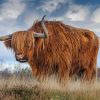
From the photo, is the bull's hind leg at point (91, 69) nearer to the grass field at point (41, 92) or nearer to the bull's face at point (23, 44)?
the bull's face at point (23, 44)

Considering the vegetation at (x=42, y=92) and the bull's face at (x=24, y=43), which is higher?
the bull's face at (x=24, y=43)

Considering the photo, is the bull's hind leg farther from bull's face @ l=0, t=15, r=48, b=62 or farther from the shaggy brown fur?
bull's face @ l=0, t=15, r=48, b=62

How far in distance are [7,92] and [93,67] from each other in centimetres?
555

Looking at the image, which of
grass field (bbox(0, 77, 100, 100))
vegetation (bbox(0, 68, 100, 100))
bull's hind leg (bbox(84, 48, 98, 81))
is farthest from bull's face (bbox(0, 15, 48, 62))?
bull's hind leg (bbox(84, 48, 98, 81))

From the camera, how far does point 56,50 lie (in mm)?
14875

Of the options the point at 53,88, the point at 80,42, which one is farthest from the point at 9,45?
the point at 53,88

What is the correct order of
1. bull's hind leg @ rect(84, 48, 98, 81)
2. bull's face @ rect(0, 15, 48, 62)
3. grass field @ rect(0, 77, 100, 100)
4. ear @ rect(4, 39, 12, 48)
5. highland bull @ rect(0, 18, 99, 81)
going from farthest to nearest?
bull's hind leg @ rect(84, 48, 98, 81)
ear @ rect(4, 39, 12, 48)
highland bull @ rect(0, 18, 99, 81)
bull's face @ rect(0, 15, 48, 62)
grass field @ rect(0, 77, 100, 100)

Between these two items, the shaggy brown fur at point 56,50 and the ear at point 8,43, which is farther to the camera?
the ear at point 8,43

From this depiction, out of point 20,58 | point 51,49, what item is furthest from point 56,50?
point 20,58

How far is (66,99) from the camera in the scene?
1105 centimetres

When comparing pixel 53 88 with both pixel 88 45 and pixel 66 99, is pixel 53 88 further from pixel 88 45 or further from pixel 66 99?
pixel 88 45

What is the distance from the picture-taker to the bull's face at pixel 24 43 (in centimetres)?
1430

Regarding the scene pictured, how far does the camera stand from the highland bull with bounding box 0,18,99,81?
14.5 m

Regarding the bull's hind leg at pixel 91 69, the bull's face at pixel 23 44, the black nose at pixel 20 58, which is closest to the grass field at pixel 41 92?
the black nose at pixel 20 58
